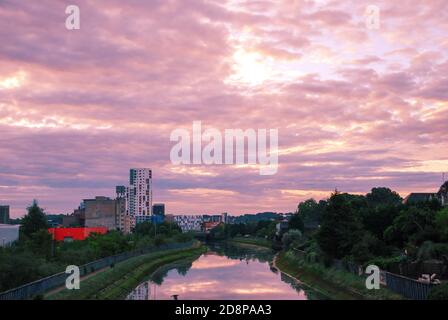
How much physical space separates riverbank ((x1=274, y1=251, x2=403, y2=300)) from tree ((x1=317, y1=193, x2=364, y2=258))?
270cm

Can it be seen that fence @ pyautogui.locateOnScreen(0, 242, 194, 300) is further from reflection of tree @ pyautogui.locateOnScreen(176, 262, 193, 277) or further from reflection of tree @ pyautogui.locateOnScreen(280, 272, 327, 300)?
reflection of tree @ pyautogui.locateOnScreen(280, 272, 327, 300)

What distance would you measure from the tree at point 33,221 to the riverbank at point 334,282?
140 ft

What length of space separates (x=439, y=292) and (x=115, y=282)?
41.3 metres

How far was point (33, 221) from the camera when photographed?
9812 centimetres

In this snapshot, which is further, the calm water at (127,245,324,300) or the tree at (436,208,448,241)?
the calm water at (127,245,324,300)

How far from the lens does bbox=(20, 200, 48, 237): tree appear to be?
97.4 m

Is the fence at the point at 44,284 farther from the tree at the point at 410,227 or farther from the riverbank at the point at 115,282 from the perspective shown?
the tree at the point at 410,227

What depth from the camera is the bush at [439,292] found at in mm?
34600

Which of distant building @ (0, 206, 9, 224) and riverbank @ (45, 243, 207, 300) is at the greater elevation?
distant building @ (0, 206, 9, 224)

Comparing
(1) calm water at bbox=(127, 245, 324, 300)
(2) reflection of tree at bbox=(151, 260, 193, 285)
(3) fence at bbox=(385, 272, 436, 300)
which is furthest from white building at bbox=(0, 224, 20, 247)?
(3) fence at bbox=(385, 272, 436, 300)

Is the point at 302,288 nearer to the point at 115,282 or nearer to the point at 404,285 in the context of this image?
the point at 115,282

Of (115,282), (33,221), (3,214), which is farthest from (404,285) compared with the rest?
(3,214)

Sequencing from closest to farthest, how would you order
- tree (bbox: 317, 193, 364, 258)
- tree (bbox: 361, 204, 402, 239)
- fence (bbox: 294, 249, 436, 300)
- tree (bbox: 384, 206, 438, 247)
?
fence (bbox: 294, 249, 436, 300), tree (bbox: 384, 206, 438, 247), tree (bbox: 317, 193, 364, 258), tree (bbox: 361, 204, 402, 239)
